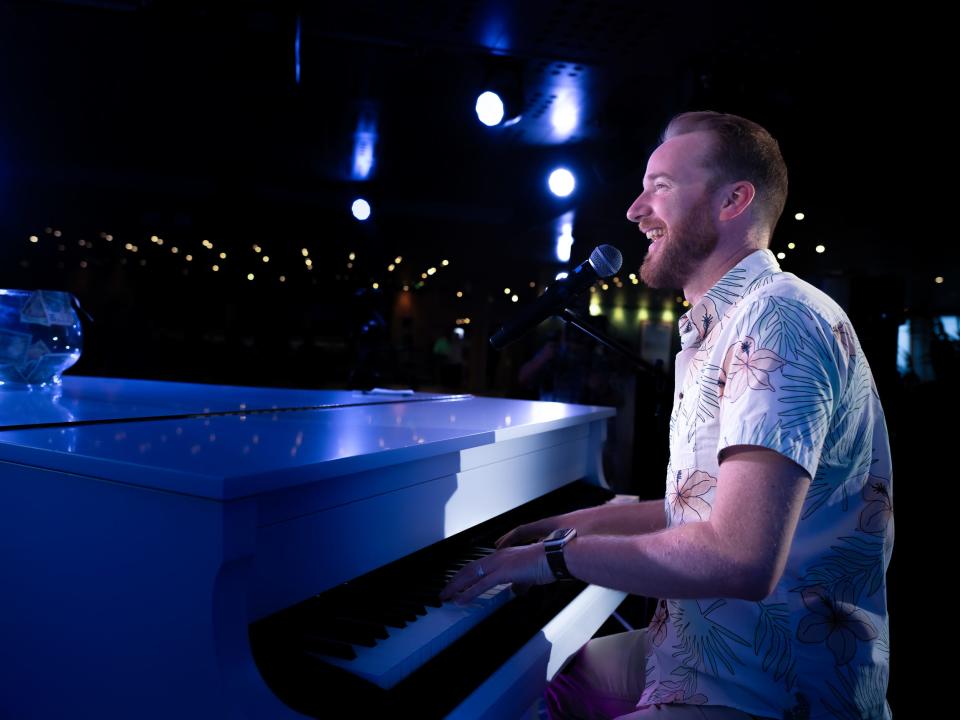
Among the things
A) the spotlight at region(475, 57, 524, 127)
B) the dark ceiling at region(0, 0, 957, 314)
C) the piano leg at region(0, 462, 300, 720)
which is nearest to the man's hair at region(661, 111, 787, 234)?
the piano leg at region(0, 462, 300, 720)

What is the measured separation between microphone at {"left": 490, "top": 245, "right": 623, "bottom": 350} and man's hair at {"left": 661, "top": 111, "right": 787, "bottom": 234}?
11.0 inches

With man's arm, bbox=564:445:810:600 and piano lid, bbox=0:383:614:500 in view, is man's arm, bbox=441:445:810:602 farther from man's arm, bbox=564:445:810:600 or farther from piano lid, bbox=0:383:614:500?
piano lid, bbox=0:383:614:500

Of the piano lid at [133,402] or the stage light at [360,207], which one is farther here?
the stage light at [360,207]

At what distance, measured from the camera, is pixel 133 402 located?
1904 mm

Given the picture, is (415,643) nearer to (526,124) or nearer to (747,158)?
(747,158)

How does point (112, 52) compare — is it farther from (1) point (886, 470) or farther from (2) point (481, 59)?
(1) point (886, 470)

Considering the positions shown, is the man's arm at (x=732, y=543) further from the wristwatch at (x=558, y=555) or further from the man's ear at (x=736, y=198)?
the man's ear at (x=736, y=198)

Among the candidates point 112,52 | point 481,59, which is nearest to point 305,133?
point 112,52

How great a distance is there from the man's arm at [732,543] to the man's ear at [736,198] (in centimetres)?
58

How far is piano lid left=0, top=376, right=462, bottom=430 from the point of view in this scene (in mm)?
1418

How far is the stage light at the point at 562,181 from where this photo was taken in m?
5.21

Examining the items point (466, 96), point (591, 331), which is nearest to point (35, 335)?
point (591, 331)

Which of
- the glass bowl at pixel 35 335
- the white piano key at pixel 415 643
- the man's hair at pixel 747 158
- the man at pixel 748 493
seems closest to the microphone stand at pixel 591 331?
the man at pixel 748 493

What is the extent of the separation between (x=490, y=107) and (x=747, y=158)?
2.45 meters
